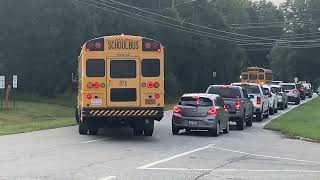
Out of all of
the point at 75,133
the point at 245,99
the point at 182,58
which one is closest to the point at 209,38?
the point at 182,58

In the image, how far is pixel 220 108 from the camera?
25.6m

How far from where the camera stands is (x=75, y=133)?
987 inches

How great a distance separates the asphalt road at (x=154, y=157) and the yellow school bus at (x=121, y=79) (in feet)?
3.28

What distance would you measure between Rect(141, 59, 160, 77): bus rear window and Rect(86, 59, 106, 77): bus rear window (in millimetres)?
1326

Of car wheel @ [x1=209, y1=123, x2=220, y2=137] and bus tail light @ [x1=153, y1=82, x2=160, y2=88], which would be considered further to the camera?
car wheel @ [x1=209, y1=123, x2=220, y2=137]

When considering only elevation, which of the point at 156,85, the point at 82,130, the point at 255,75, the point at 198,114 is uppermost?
the point at 255,75

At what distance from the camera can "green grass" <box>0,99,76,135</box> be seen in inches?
1091

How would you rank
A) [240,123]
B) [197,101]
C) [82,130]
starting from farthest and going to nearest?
[240,123], [197,101], [82,130]

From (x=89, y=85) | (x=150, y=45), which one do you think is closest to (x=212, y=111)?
(x=150, y=45)

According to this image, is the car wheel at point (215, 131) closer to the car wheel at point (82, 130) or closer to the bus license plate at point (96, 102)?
the car wheel at point (82, 130)

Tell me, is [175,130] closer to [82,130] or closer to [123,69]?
[82,130]

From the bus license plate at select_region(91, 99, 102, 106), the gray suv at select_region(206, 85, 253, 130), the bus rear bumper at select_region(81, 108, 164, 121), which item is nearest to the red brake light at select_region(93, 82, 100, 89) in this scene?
the bus license plate at select_region(91, 99, 102, 106)

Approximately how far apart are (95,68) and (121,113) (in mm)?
1716

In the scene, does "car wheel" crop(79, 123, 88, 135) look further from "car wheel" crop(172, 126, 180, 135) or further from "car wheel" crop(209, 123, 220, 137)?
"car wheel" crop(209, 123, 220, 137)
